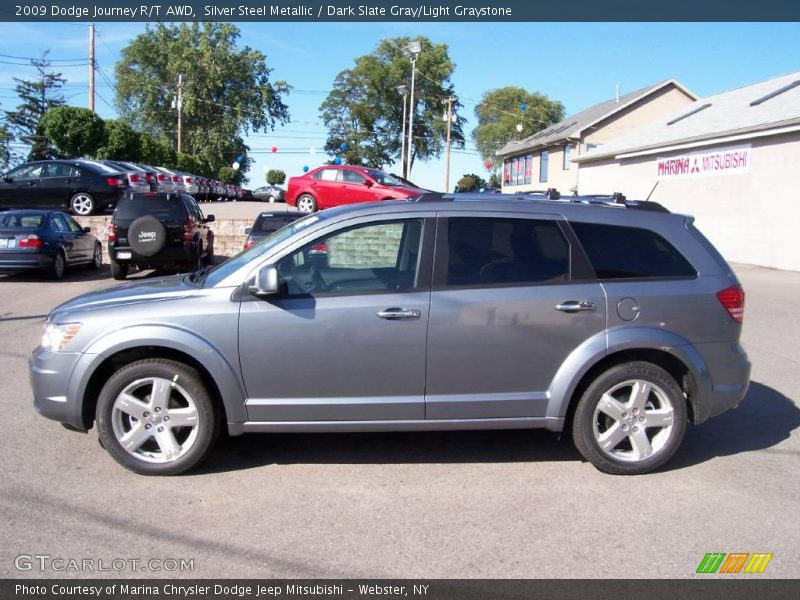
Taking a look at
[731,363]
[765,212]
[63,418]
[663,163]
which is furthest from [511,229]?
[663,163]

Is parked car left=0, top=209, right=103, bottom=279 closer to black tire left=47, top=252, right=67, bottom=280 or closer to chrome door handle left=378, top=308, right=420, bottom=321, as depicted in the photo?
black tire left=47, top=252, right=67, bottom=280

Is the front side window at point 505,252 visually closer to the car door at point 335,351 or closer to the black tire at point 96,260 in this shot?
the car door at point 335,351

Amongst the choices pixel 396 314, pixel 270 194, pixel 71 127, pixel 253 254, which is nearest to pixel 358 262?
pixel 396 314

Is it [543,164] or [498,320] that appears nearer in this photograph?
[498,320]

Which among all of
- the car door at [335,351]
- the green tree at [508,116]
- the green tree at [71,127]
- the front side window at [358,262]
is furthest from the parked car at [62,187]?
the green tree at [508,116]

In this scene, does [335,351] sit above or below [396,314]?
below

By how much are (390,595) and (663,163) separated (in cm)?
2317

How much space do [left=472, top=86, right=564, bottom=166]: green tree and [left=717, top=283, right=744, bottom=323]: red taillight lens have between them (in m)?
78.6

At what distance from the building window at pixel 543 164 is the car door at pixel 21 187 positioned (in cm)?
3138

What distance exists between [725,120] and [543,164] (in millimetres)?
23538

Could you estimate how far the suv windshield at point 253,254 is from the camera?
191 inches

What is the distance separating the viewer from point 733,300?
495cm

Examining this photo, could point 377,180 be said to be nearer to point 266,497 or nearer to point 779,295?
point 779,295

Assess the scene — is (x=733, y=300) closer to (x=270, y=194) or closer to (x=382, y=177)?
(x=382, y=177)
